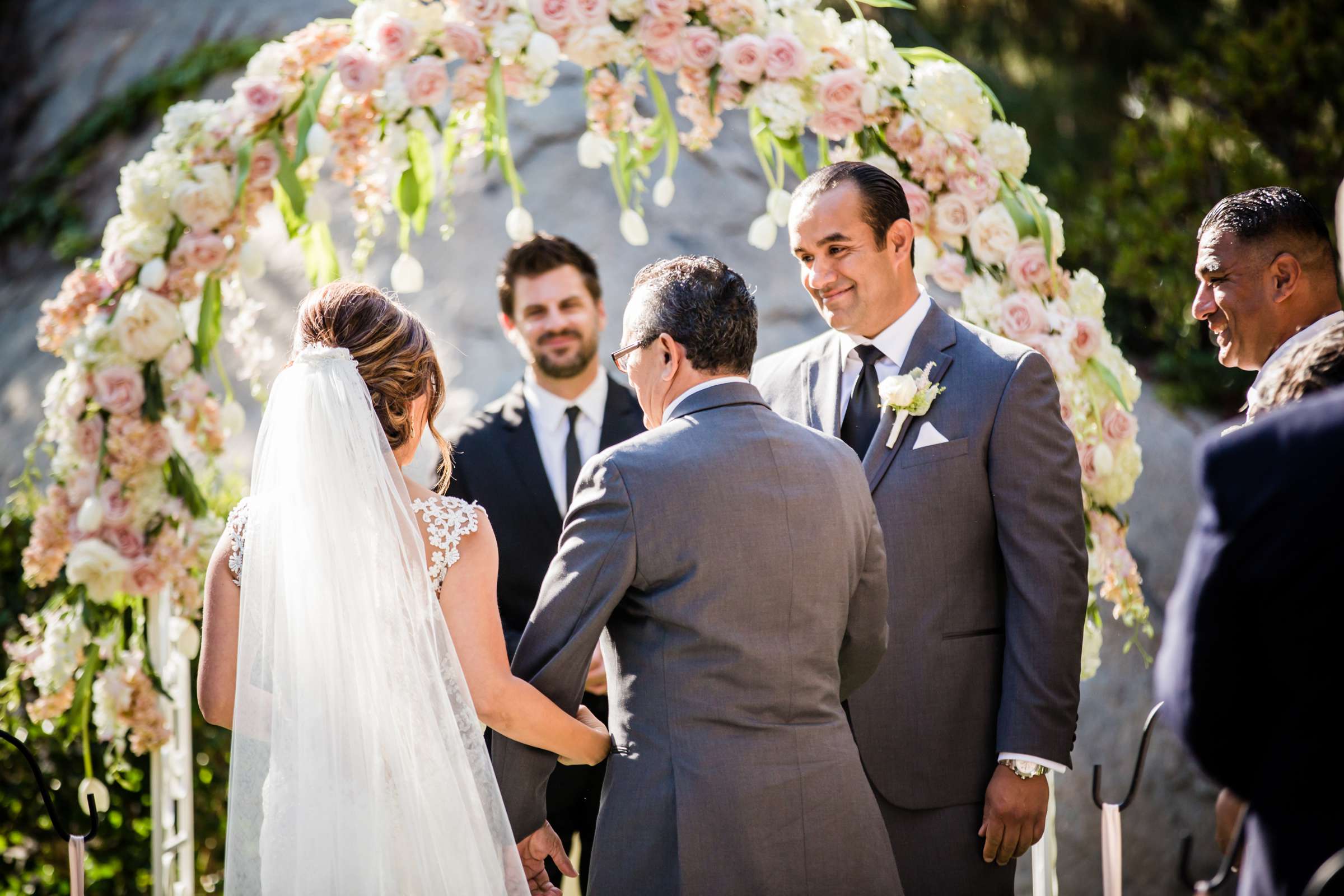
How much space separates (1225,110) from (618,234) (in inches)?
138

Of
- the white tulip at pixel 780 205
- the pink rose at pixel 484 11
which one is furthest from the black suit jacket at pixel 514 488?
the pink rose at pixel 484 11

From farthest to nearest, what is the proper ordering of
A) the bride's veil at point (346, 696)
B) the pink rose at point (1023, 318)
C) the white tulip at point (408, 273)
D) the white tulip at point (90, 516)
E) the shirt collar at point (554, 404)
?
the shirt collar at point (554, 404), the white tulip at point (408, 273), the white tulip at point (90, 516), the pink rose at point (1023, 318), the bride's veil at point (346, 696)

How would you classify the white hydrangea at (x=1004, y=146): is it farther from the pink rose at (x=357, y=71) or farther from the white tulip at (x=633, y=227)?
the pink rose at (x=357, y=71)

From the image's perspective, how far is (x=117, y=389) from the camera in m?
3.58

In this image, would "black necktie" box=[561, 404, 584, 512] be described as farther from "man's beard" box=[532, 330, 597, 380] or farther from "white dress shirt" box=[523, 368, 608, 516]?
"man's beard" box=[532, 330, 597, 380]

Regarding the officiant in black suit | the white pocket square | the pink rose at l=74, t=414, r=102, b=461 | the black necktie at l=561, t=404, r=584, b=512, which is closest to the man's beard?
the officiant in black suit

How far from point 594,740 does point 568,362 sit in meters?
1.93

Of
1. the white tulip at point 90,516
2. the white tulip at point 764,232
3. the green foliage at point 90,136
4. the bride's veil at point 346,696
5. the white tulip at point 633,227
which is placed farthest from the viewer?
the green foliage at point 90,136

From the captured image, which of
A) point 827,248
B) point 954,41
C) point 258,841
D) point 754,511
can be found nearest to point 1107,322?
point 954,41

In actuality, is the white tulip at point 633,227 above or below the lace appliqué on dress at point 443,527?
above

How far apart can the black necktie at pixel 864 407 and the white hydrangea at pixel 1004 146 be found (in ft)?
2.87

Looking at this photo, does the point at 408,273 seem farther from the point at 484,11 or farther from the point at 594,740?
the point at 594,740

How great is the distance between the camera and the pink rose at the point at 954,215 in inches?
140

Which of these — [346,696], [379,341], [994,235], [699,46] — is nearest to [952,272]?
[994,235]
